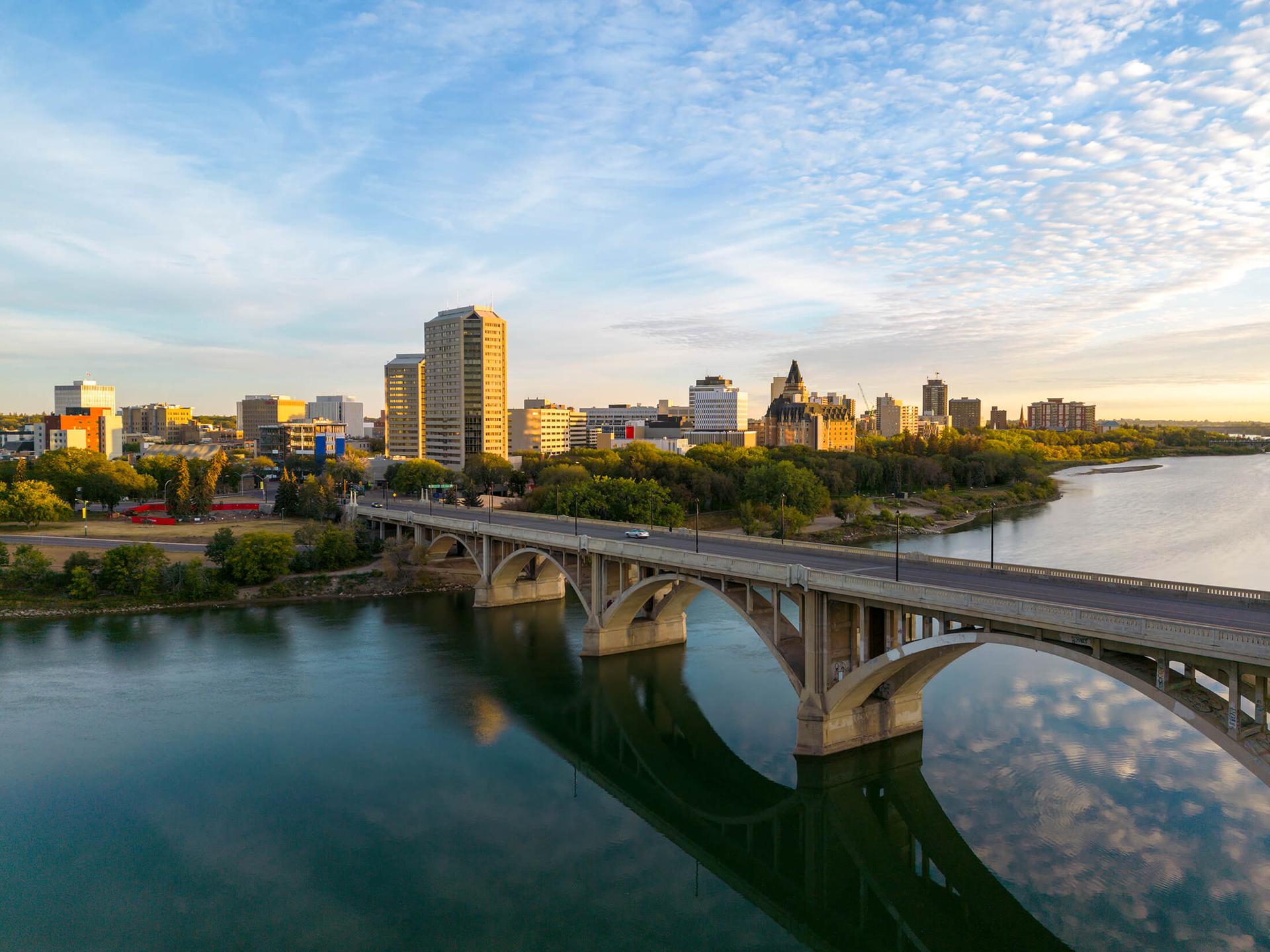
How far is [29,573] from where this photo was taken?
178ft

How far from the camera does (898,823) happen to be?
25.6 metres

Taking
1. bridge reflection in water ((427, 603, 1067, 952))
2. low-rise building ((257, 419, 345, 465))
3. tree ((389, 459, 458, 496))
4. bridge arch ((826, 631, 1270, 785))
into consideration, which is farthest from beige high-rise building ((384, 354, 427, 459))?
bridge arch ((826, 631, 1270, 785))

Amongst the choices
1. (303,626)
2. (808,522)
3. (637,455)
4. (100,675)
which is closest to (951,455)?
(637,455)

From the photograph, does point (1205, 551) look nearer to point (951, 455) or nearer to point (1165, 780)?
point (1165, 780)

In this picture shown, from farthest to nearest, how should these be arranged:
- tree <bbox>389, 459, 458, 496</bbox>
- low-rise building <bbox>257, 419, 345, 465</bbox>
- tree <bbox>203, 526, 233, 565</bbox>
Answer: low-rise building <bbox>257, 419, 345, 465</bbox> → tree <bbox>389, 459, 458, 496</bbox> → tree <bbox>203, 526, 233, 565</bbox>

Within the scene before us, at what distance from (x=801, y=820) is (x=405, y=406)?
132 meters

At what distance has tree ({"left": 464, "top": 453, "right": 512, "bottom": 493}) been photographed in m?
111

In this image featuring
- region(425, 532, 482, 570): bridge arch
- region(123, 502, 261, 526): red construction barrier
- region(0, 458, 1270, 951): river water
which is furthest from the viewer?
region(123, 502, 261, 526): red construction barrier

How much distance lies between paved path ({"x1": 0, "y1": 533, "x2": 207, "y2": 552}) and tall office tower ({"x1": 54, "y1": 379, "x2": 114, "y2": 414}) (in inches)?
4948

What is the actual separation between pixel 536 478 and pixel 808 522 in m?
39.2

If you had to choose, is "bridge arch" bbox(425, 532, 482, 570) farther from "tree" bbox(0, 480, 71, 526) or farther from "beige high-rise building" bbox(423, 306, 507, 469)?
"beige high-rise building" bbox(423, 306, 507, 469)

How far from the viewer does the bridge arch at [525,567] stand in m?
45.3

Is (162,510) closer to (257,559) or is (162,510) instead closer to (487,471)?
(487,471)

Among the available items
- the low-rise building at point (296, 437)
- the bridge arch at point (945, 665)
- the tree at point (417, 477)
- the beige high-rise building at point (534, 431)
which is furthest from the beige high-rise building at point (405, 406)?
the bridge arch at point (945, 665)
